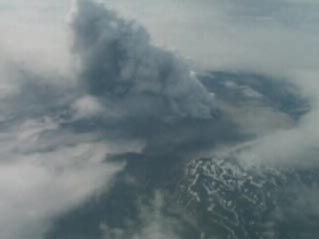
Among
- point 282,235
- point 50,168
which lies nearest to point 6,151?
point 50,168

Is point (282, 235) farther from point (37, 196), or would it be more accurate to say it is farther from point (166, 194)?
point (37, 196)

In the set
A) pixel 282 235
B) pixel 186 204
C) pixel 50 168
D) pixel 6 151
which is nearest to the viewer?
pixel 282 235

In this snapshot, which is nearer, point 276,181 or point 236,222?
point 236,222

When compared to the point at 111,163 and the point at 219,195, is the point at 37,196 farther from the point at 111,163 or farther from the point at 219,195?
the point at 219,195

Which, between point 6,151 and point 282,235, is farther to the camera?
point 6,151

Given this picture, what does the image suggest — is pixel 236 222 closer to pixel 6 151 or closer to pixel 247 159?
pixel 247 159

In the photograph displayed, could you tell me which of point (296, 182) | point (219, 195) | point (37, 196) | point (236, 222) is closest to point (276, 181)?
point (296, 182)

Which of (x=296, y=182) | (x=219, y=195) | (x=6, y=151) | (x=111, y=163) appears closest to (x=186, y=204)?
(x=219, y=195)

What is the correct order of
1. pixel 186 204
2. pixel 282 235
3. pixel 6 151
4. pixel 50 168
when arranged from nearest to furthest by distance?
pixel 282 235
pixel 186 204
pixel 50 168
pixel 6 151

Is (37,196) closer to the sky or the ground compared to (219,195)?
closer to the sky
